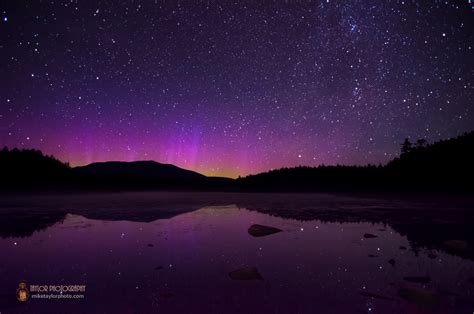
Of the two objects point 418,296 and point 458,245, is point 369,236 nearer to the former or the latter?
point 458,245

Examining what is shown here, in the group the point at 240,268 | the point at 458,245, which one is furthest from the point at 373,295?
the point at 458,245

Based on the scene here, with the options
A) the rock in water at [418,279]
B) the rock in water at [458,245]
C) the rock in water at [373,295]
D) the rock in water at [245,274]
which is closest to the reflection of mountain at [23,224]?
the rock in water at [245,274]

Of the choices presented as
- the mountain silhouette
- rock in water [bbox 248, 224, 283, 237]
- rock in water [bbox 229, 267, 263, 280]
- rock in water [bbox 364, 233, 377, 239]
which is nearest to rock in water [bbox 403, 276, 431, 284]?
rock in water [bbox 229, 267, 263, 280]

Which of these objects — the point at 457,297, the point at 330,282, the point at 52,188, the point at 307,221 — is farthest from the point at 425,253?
the point at 52,188

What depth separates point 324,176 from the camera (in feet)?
145

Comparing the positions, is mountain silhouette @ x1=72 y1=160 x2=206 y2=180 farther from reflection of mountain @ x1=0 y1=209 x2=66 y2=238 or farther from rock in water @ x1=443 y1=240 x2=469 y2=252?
rock in water @ x1=443 y1=240 x2=469 y2=252

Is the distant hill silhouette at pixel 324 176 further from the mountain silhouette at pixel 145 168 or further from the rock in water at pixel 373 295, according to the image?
the mountain silhouette at pixel 145 168

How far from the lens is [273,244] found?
6.70 m

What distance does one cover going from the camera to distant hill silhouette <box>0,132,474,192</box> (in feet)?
98.5

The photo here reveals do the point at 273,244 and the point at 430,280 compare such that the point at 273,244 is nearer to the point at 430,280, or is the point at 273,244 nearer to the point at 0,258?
the point at 430,280

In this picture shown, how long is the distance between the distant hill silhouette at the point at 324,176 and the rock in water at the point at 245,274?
28.1 m

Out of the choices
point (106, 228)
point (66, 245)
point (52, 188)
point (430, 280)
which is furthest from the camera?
point (52, 188)

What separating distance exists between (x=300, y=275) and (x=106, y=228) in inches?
243

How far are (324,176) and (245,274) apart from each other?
137 feet
